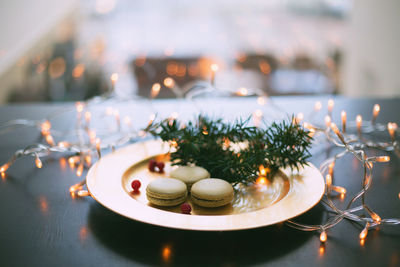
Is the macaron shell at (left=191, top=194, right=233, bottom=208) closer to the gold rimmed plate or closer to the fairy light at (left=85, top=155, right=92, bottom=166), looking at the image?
the gold rimmed plate

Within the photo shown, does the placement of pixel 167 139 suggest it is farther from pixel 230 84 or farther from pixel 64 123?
pixel 230 84

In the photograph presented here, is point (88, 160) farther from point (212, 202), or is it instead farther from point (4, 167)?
point (212, 202)

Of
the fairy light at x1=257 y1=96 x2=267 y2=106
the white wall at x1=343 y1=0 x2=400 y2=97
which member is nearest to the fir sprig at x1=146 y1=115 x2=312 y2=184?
the fairy light at x1=257 y1=96 x2=267 y2=106

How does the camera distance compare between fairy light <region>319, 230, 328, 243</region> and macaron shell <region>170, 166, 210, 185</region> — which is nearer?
fairy light <region>319, 230, 328, 243</region>

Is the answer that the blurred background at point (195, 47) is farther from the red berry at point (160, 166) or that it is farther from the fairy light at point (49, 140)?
the red berry at point (160, 166)

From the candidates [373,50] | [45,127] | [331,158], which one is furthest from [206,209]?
[373,50]

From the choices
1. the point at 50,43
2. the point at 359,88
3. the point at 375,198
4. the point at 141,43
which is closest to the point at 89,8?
the point at 141,43
